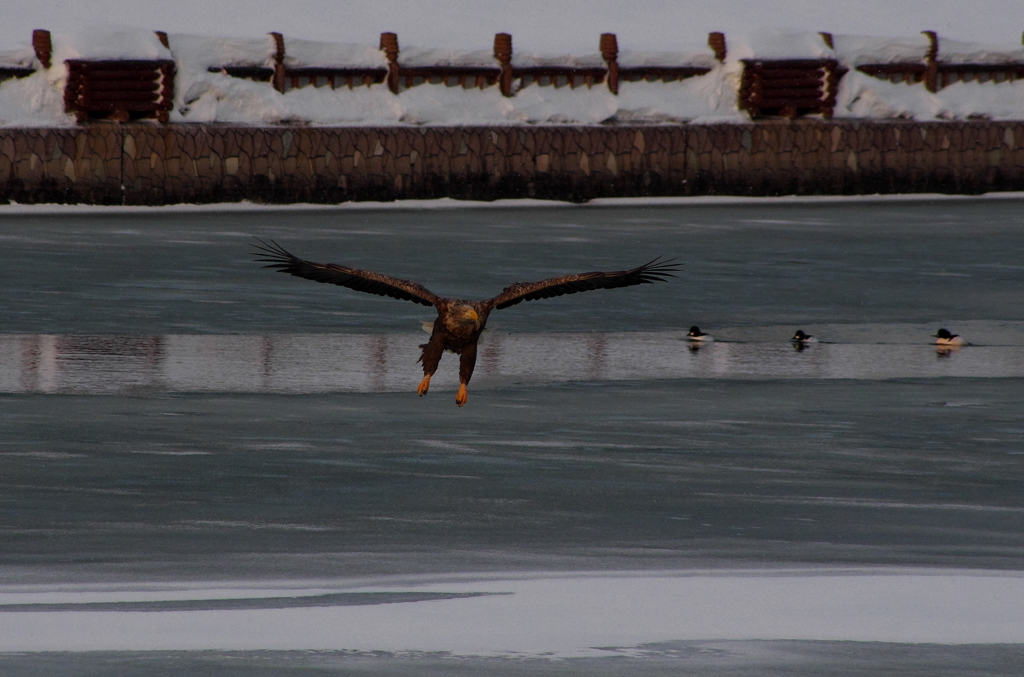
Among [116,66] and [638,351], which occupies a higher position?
[116,66]

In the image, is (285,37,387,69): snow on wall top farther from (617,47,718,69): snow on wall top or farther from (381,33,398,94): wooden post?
(617,47,718,69): snow on wall top

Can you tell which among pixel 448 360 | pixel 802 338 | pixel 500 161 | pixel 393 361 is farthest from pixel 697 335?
pixel 500 161

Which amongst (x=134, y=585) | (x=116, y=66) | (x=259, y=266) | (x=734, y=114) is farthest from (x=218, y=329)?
(x=734, y=114)

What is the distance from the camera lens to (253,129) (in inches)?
1047

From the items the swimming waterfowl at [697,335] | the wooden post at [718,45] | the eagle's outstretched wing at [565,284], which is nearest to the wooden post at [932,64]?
the wooden post at [718,45]

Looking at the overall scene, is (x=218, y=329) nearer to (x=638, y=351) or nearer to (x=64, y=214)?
(x=638, y=351)

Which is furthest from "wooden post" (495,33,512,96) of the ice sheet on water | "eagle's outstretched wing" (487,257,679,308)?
"eagle's outstretched wing" (487,257,679,308)

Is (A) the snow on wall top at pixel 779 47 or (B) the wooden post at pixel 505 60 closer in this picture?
(B) the wooden post at pixel 505 60

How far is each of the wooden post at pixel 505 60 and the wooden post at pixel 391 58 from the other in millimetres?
1823

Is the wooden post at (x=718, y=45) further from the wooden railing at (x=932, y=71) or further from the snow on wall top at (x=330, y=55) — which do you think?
the snow on wall top at (x=330, y=55)

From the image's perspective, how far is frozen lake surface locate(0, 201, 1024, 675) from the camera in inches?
235

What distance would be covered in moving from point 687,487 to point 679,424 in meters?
1.67

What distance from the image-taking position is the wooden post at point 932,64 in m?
33.9

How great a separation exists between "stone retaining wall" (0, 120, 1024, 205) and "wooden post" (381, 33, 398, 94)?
3.03 metres
